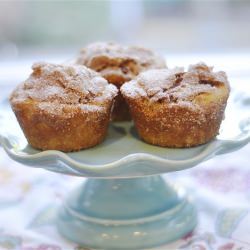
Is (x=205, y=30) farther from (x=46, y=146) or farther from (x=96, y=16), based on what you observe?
(x=46, y=146)

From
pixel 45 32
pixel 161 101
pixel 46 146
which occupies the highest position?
pixel 161 101

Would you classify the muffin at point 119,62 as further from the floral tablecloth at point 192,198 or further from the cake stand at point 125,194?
the floral tablecloth at point 192,198

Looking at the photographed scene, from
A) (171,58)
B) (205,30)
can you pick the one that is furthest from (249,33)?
(171,58)

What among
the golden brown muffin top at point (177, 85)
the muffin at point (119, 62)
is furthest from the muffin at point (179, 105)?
the muffin at point (119, 62)

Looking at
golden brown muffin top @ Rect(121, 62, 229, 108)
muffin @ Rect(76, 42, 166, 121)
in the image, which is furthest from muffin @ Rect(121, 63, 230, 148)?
muffin @ Rect(76, 42, 166, 121)

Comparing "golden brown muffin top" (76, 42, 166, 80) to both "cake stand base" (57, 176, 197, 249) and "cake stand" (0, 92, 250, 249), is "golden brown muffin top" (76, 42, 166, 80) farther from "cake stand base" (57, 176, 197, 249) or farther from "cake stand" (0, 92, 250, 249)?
"cake stand base" (57, 176, 197, 249)
